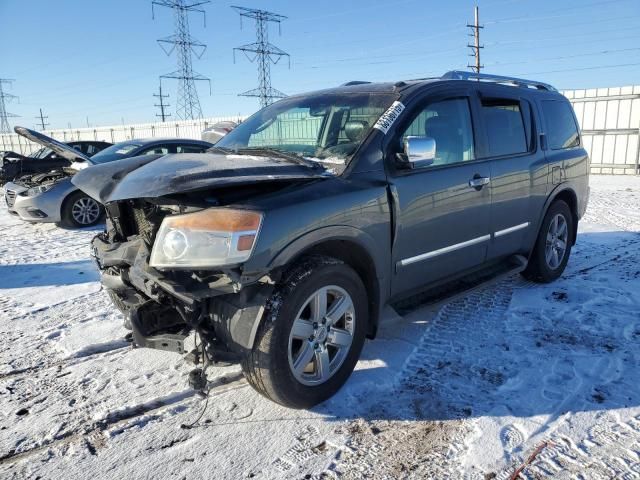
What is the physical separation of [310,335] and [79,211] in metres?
7.25

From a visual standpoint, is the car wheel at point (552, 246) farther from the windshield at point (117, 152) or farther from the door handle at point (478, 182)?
the windshield at point (117, 152)

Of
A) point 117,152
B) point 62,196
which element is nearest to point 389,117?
point 117,152

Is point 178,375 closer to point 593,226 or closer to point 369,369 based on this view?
point 369,369

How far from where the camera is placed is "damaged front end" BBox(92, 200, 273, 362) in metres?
2.51

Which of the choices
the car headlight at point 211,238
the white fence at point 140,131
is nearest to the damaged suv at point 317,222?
the car headlight at point 211,238

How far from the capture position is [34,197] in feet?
27.3

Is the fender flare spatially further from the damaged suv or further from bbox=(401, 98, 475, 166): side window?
bbox=(401, 98, 475, 166): side window

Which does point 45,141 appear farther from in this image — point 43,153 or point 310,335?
point 43,153

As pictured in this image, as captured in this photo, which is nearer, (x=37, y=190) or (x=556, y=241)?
(x=556, y=241)

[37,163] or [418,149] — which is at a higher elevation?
[418,149]

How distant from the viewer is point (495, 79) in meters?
4.49

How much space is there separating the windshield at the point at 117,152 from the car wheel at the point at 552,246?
6.81 meters

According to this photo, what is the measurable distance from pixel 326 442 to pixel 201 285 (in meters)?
1.06

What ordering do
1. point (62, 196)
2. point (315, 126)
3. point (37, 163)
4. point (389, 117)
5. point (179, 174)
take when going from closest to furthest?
1. point (179, 174)
2. point (389, 117)
3. point (315, 126)
4. point (62, 196)
5. point (37, 163)
